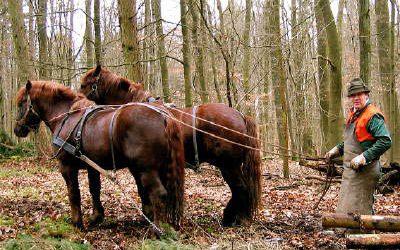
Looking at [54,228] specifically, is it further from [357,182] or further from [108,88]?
[357,182]

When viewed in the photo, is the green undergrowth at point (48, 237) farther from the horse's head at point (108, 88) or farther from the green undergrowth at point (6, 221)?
the horse's head at point (108, 88)

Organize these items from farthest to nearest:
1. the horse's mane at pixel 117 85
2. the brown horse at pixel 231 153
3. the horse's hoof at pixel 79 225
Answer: the horse's mane at pixel 117 85 < the brown horse at pixel 231 153 < the horse's hoof at pixel 79 225

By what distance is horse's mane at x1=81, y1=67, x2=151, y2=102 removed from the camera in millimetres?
6785

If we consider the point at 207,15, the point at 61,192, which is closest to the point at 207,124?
the point at 61,192

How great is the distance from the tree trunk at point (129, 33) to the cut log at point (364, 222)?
5087 millimetres

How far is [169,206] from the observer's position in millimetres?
5430

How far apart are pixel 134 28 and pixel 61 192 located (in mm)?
3893

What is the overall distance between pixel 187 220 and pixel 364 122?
119 inches

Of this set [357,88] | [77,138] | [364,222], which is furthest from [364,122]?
[77,138]

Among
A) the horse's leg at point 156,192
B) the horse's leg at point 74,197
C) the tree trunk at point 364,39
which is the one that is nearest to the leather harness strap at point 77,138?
the horse's leg at point 74,197

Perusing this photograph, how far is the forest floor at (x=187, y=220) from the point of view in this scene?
5016mm

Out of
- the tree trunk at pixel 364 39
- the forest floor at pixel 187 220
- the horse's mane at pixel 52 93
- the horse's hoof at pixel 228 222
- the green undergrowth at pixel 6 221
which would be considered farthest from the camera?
the tree trunk at pixel 364 39

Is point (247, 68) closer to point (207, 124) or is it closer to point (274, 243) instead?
point (207, 124)

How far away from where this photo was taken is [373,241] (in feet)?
13.7
